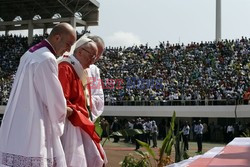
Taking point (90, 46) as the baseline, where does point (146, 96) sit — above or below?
below

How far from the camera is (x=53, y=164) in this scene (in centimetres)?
358

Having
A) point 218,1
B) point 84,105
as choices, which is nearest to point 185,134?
point 84,105

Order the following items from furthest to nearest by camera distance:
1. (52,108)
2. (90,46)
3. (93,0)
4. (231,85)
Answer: (93,0) → (231,85) → (90,46) → (52,108)

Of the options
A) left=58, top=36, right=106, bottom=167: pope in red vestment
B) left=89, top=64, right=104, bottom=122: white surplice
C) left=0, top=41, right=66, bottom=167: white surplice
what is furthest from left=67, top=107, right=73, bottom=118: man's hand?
left=89, top=64, right=104, bottom=122: white surplice

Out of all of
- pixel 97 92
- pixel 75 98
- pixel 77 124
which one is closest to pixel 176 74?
pixel 97 92

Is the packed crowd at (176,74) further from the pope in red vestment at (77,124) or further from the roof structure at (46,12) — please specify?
the pope in red vestment at (77,124)

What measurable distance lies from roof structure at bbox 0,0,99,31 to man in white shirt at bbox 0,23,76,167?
1396 inches

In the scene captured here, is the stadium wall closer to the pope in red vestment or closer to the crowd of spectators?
the crowd of spectators

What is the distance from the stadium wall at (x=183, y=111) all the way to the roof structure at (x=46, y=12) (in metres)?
14.5

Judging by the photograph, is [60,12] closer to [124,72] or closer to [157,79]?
[124,72]

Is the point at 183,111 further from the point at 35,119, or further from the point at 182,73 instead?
the point at 35,119

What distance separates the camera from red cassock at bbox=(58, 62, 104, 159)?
13.0ft

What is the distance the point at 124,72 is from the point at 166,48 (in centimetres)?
476

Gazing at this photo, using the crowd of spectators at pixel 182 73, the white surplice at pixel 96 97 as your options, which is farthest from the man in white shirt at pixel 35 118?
the crowd of spectators at pixel 182 73
